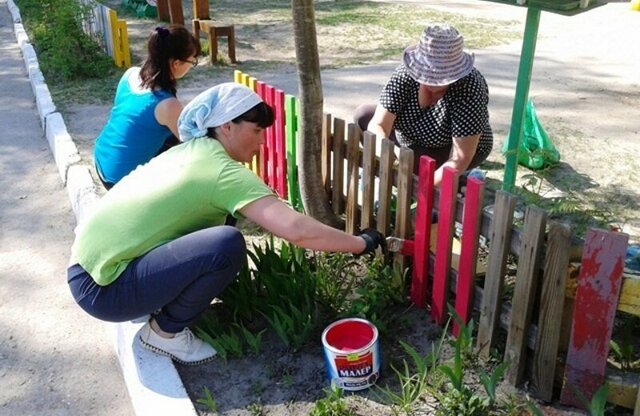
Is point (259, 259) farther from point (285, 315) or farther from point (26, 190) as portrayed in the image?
point (26, 190)

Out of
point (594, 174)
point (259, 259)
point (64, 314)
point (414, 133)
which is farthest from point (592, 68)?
point (64, 314)

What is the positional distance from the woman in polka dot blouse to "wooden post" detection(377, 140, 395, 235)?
0.93 ft

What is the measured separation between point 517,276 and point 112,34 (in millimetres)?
7028

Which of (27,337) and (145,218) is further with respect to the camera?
(27,337)

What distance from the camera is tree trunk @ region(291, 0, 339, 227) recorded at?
3113 mm

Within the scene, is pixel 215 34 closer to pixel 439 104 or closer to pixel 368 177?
pixel 439 104

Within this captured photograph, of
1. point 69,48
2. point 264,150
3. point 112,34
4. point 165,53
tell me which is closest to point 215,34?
point 112,34

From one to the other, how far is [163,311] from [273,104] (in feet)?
5.88

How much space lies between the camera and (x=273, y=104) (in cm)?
408

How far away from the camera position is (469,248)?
2.50 m

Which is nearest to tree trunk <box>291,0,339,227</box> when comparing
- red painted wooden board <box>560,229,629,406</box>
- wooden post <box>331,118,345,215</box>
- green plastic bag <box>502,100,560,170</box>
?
wooden post <box>331,118,345,215</box>

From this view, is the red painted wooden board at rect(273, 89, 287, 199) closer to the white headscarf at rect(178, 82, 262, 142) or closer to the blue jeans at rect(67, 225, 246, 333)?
the white headscarf at rect(178, 82, 262, 142)

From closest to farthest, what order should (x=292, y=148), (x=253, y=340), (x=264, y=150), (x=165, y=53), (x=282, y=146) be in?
(x=253, y=340) → (x=165, y=53) → (x=292, y=148) → (x=282, y=146) → (x=264, y=150)

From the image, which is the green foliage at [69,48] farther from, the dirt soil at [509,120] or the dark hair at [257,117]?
the dark hair at [257,117]
